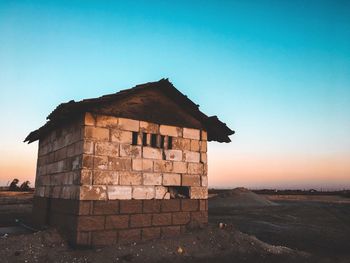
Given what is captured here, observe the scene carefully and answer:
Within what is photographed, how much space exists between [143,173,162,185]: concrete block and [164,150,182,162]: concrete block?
0.63 metres

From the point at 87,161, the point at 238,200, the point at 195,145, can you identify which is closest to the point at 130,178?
the point at 87,161

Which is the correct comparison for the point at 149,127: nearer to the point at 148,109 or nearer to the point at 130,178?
the point at 148,109

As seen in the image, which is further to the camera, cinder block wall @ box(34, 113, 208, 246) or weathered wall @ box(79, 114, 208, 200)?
weathered wall @ box(79, 114, 208, 200)

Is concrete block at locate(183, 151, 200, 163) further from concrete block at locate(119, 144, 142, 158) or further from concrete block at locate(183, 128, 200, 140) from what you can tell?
concrete block at locate(119, 144, 142, 158)

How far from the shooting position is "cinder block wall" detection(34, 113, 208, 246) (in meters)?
7.48

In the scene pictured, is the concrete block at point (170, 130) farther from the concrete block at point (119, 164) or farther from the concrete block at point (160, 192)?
the concrete block at point (160, 192)

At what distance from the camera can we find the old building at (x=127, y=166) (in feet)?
24.7

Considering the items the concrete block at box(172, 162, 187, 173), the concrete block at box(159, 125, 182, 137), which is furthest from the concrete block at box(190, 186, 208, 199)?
the concrete block at box(159, 125, 182, 137)

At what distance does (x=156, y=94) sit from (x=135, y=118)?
1.11 meters

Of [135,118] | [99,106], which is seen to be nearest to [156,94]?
[135,118]

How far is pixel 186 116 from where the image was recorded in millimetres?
9727

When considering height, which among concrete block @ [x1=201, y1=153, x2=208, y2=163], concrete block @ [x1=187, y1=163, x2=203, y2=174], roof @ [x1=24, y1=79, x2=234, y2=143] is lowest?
concrete block @ [x1=187, y1=163, x2=203, y2=174]

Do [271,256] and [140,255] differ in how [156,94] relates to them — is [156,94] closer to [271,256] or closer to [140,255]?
[140,255]

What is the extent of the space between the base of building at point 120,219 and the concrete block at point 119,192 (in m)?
0.11
